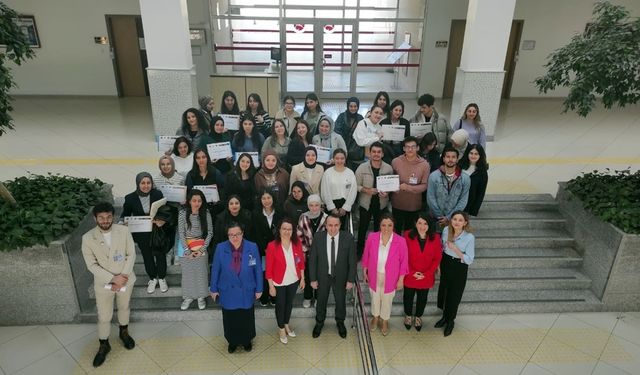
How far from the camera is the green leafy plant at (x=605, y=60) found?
437cm

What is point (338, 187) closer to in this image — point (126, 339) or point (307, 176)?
point (307, 176)

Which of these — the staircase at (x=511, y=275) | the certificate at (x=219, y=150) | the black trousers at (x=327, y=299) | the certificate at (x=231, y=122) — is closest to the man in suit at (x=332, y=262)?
the black trousers at (x=327, y=299)

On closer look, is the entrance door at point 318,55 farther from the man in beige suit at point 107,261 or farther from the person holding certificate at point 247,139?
the man in beige suit at point 107,261

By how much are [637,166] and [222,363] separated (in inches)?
317

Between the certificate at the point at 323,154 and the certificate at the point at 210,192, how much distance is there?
128cm

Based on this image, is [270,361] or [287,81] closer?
[270,361]

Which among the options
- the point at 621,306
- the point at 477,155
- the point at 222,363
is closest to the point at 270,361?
the point at 222,363

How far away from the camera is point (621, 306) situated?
5.34 meters

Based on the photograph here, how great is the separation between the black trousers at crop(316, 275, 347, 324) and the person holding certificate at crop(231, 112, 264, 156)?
2.15 m

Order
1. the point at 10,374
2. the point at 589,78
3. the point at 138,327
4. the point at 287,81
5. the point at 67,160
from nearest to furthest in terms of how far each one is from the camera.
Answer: the point at 10,374 < the point at 589,78 < the point at 138,327 < the point at 67,160 < the point at 287,81

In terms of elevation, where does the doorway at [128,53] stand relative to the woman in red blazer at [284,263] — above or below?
above

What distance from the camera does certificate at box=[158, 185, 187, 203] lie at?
4828 millimetres

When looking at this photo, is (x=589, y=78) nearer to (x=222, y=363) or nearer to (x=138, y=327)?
(x=222, y=363)

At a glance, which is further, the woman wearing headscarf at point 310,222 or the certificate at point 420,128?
the certificate at point 420,128
